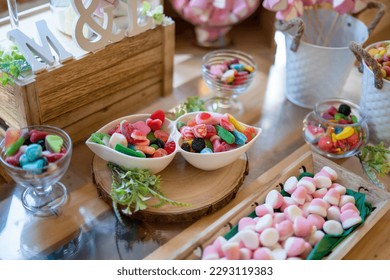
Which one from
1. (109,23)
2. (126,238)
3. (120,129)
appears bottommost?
(126,238)

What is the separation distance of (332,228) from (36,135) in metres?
0.50

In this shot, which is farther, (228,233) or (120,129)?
(120,129)

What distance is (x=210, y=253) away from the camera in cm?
73

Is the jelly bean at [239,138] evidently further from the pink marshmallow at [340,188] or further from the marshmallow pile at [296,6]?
the marshmallow pile at [296,6]

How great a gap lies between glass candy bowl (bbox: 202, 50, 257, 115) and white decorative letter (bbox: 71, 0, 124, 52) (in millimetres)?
227

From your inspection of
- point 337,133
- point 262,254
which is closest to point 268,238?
point 262,254

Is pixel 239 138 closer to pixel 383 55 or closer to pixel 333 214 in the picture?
pixel 333 214

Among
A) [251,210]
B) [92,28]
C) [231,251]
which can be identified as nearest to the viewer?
[231,251]

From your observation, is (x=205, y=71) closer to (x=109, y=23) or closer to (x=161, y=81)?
(x=161, y=81)

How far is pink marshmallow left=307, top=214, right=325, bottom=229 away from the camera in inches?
31.7
